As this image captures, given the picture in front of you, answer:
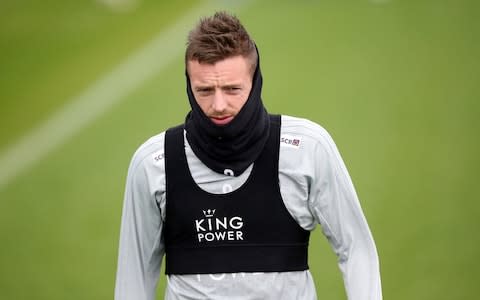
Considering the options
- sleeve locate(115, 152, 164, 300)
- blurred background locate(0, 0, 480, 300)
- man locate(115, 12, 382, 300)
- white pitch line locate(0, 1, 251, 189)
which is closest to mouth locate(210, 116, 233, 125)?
man locate(115, 12, 382, 300)

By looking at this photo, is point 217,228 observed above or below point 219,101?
below

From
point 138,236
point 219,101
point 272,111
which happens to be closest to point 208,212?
point 138,236

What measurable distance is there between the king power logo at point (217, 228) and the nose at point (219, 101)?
1.03 feet

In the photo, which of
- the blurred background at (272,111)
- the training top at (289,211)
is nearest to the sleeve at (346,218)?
the training top at (289,211)

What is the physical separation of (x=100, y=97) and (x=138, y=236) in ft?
9.13

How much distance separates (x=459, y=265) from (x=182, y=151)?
8.15 feet

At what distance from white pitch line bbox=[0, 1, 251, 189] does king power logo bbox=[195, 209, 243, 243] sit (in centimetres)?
280

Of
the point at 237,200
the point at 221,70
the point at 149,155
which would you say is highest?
the point at 221,70

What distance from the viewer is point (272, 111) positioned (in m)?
5.67

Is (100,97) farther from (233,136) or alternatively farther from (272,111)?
(233,136)

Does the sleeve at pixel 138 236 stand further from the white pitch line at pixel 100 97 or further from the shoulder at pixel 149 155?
the white pitch line at pixel 100 97

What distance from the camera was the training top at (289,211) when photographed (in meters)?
3.13

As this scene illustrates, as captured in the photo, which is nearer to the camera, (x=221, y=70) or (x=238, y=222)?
(x=221, y=70)

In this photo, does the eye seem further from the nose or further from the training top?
the training top
